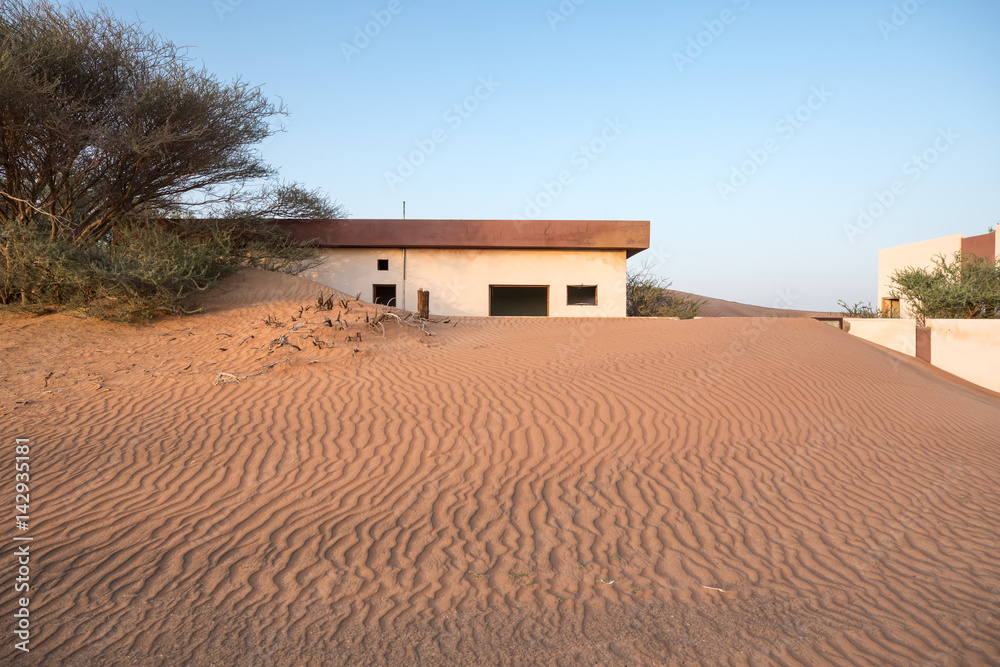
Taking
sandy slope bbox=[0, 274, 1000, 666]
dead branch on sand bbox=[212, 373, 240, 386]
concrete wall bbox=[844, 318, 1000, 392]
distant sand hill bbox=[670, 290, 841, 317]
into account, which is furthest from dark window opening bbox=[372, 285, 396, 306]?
distant sand hill bbox=[670, 290, 841, 317]

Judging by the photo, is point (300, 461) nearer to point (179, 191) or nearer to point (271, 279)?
point (271, 279)

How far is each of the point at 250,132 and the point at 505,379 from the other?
33.4ft

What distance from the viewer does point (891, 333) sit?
49.1ft

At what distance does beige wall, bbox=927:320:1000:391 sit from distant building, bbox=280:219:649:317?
7.65 m

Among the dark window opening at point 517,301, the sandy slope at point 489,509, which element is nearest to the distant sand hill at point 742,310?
the dark window opening at point 517,301

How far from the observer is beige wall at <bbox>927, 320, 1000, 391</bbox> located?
516 inches

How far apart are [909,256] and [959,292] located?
9543 mm

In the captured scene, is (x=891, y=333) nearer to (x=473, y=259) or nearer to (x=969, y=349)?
(x=969, y=349)

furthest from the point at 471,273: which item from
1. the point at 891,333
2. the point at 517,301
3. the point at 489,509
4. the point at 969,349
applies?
the point at 489,509

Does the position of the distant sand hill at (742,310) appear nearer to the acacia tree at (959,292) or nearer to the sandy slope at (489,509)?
the acacia tree at (959,292)

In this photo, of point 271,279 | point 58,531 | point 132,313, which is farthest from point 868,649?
point 271,279

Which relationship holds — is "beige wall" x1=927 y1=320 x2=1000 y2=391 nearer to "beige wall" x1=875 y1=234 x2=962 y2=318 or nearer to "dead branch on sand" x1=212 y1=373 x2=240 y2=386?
"beige wall" x1=875 y1=234 x2=962 y2=318

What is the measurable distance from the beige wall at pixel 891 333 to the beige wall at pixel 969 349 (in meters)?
0.41

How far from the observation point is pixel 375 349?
34.1ft
